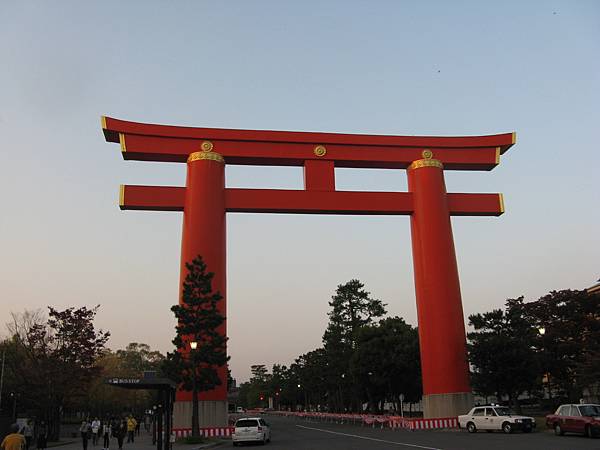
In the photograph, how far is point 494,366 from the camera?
119 feet

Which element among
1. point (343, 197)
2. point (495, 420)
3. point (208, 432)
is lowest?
point (208, 432)

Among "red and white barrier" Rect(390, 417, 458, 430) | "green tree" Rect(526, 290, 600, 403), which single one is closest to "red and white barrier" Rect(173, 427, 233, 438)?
"red and white barrier" Rect(390, 417, 458, 430)

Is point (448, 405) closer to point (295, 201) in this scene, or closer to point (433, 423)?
point (433, 423)

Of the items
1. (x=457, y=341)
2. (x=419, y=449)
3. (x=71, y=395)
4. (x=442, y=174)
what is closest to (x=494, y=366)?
(x=457, y=341)

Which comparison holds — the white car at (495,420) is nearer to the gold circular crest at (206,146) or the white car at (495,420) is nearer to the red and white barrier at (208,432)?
the red and white barrier at (208,432)

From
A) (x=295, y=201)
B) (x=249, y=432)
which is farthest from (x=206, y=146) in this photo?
(x=249, y=432)

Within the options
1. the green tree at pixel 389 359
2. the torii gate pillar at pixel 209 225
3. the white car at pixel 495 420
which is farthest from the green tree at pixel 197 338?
the green tree at pixel 389 359

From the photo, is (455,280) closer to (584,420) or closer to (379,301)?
(584,420)

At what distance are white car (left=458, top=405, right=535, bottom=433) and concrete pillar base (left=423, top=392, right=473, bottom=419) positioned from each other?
2260 millimetres

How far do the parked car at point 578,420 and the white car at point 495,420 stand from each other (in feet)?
6.89

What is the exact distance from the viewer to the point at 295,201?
117 feet

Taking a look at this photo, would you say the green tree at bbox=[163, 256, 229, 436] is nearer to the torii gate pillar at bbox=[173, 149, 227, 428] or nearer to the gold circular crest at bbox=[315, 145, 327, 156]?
the torii gate pillar at bbox=[173, 149, 227, 428]

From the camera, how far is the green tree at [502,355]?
3584 cm

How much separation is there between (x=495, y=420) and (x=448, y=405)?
16.1 feet
